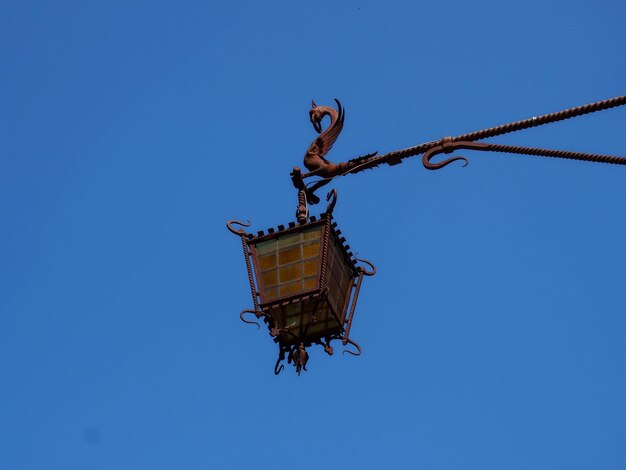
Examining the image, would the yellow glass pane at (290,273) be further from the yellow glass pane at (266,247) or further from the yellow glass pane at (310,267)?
the yellow glass pane at (266,247)

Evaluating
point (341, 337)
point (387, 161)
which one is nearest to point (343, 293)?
point (341, 337)

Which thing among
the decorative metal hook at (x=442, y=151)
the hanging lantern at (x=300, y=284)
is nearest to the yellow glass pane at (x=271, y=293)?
the hanging lantern at (x=300, y=284)

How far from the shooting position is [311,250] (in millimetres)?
10930

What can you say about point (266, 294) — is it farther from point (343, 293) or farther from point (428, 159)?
point (428, 159)

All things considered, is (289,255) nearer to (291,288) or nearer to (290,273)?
(290,273)

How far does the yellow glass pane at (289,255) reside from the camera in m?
11.0

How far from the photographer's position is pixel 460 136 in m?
10.0

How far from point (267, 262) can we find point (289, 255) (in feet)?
0.65

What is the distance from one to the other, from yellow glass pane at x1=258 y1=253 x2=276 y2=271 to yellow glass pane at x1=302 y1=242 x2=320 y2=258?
265 mm

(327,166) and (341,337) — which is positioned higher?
(327,166)

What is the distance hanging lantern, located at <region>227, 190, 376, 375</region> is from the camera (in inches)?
424

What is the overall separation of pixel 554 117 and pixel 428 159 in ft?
4.25

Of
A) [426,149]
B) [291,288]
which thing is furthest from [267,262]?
[426,149]

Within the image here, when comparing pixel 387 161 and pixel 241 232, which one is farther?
pixel 241 232
